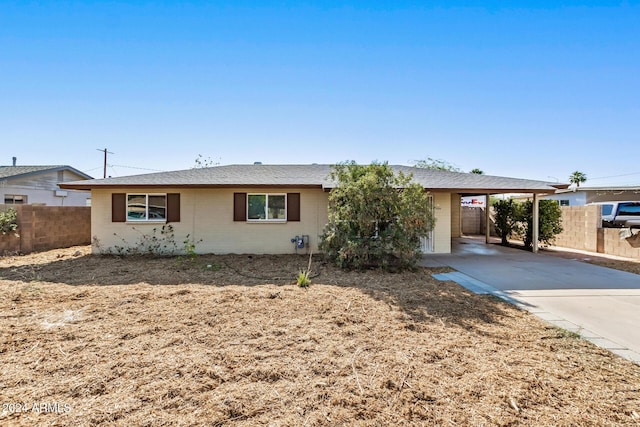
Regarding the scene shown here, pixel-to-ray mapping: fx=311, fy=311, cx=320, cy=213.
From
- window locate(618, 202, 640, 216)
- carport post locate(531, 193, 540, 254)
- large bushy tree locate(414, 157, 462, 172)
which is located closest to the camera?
carport post locate(531, 193, 540, 254)

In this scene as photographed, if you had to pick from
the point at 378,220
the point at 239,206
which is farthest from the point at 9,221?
the point at 378,220

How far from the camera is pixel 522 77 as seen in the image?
11234mm

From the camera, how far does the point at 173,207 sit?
1076cm

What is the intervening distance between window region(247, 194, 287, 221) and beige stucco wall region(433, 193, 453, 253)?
5393mm

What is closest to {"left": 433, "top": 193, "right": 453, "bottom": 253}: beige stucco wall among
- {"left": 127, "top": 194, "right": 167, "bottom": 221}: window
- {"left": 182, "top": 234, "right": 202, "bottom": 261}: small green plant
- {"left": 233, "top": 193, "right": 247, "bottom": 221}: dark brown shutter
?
{"left": 233, "top": 193, "right": 247, "bottom": 221}: dark brown shutter

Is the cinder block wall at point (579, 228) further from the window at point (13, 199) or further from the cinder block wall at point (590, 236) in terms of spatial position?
the window at point (13, 199)

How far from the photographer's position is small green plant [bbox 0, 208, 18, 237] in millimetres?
10531

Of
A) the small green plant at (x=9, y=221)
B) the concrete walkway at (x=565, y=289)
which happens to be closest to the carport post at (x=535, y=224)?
the concrete walkway at (x=565, y=289)

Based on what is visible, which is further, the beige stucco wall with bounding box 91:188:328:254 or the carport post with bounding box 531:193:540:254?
the carport post with bounding box 531:193:540:254

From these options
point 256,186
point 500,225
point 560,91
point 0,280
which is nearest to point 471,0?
point 560,91

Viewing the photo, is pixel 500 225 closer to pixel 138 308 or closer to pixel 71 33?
pixel 138 308

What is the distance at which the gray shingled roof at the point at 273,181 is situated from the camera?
32.8ft

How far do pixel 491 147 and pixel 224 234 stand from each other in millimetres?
16963

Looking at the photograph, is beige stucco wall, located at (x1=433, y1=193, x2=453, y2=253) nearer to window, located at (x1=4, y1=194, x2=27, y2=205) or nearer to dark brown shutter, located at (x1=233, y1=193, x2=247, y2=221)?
dark brown shutter, located at (x1=233, y1=193, x2=247, y2=221)
